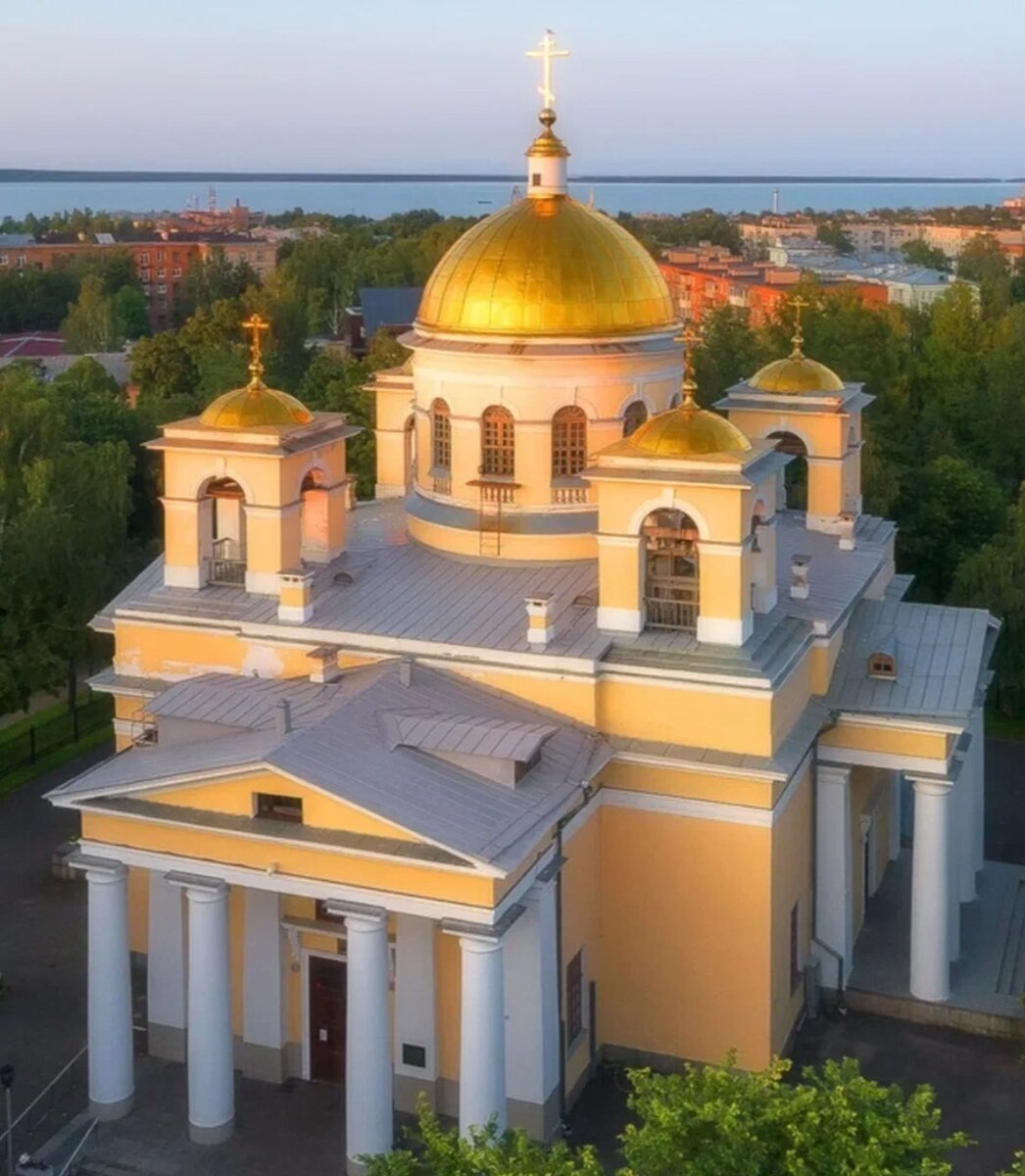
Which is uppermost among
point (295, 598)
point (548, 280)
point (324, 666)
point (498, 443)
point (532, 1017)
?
point (548, 280)

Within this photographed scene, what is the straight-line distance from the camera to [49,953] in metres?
20.5

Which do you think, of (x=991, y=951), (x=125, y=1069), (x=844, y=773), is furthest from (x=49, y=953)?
(x=991, y=951)

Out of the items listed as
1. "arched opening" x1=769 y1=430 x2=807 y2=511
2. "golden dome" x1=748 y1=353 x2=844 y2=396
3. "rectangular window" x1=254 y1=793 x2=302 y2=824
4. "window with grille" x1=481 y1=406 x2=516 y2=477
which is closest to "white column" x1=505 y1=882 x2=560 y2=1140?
"rectangular window" x1=254 y1=793 x2=302 y2=824

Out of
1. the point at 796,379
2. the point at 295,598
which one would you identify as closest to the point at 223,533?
the point at 295,598

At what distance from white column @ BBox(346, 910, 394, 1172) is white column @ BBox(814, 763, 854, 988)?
6224 mm

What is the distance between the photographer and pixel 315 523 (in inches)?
780

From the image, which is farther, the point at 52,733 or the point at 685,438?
the point at 52,733

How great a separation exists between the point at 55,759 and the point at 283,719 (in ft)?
46.2

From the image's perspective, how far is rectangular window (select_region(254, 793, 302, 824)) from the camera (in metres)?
15.0

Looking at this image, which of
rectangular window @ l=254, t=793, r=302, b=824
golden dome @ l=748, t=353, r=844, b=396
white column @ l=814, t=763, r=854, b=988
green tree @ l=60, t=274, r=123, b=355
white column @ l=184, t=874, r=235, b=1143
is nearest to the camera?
rectangular window @ l=254, t=793, r=302, b=824

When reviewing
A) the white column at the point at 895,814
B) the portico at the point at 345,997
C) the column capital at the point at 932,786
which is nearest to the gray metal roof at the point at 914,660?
the column capital at the point at 932,786

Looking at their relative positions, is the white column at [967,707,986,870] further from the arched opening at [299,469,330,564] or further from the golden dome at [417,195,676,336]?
the arched opening at [299,469,330,564]

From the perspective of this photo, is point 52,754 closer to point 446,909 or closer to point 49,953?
point 49,953

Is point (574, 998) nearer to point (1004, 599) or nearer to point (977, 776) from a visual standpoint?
point (977, 776)
